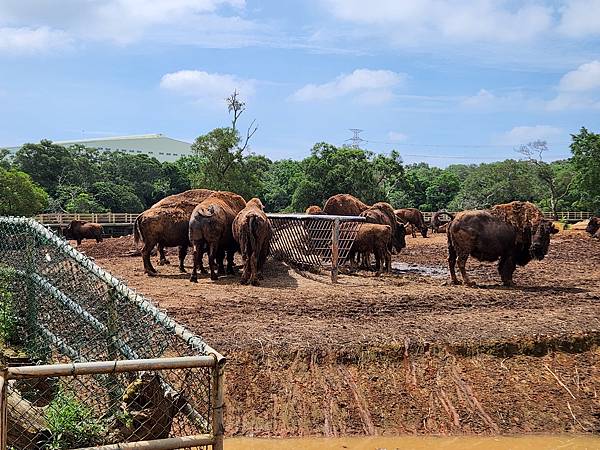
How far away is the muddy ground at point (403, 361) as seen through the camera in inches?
318

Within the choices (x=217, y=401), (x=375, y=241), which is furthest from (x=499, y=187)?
(x=217, y=401)

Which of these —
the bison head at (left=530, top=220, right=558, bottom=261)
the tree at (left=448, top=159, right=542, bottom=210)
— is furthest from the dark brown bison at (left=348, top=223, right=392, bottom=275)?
the tree at (left=448, top=159, right=542, bottom=210)

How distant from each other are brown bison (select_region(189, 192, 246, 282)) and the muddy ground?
103 inches

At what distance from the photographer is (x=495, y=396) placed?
8.46 metres

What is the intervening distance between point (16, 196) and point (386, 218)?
23.5 metres

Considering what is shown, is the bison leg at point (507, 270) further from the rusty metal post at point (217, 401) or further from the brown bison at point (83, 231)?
the brown bison at point (83, 231)

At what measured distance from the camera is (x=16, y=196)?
35.7m

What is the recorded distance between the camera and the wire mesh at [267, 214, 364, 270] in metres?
17.0

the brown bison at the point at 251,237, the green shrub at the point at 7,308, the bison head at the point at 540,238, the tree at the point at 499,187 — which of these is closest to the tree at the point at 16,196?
the brown bison at the point at 251,237

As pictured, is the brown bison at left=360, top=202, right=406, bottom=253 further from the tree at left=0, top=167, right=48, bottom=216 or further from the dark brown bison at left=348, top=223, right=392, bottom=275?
the tree at left=0, top=167, right=48, bottom=216

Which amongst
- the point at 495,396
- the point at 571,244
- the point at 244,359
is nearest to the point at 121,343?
the point at 244,359

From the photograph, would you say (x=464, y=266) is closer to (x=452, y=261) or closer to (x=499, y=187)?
(x=452, y=261)

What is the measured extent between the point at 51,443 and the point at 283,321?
668 centimetres

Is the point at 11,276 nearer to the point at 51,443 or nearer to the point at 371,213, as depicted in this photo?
the point at 51,443
